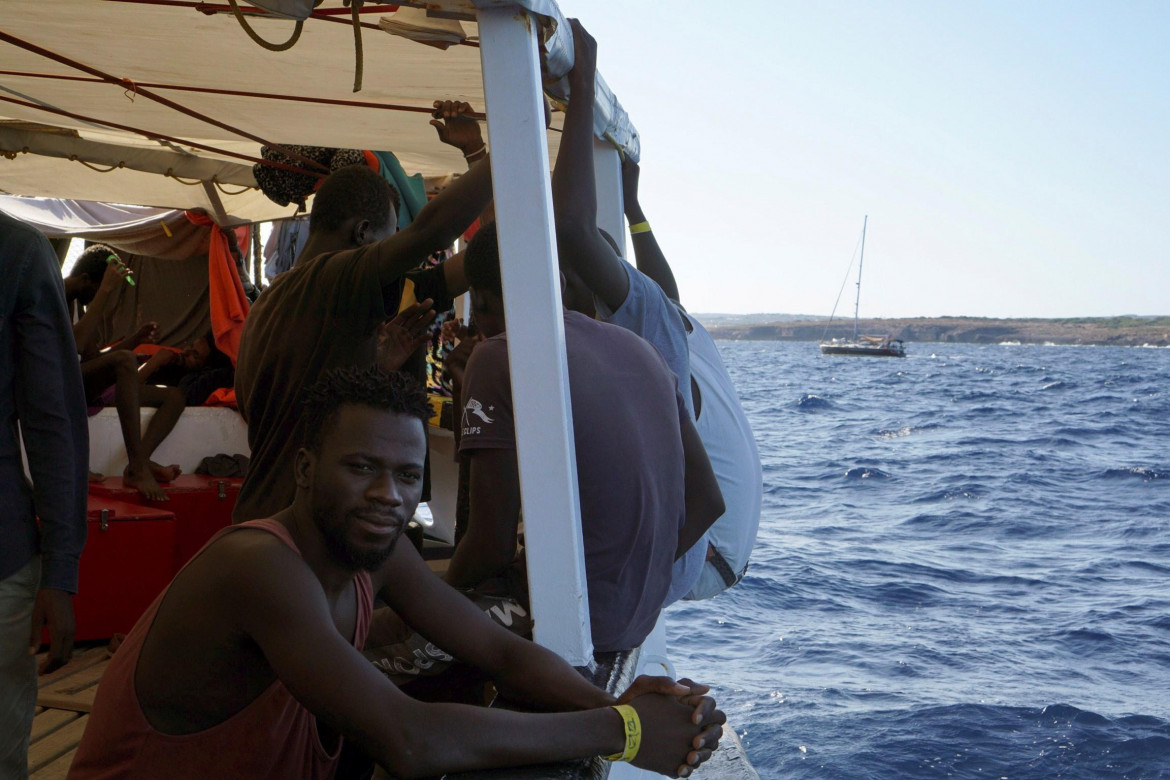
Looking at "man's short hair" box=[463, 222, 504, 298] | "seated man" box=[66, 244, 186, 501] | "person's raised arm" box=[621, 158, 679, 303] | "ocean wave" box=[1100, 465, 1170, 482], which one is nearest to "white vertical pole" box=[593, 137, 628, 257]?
"person's raised arm" box=[621, 158, 679, 303]

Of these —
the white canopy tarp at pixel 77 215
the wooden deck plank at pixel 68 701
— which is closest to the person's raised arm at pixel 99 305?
the wooden deck plank at pixel 68 701

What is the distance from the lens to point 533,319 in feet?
6.47

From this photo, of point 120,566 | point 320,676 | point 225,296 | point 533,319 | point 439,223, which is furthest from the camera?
point 225,296

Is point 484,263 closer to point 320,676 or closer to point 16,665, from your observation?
point 320,676

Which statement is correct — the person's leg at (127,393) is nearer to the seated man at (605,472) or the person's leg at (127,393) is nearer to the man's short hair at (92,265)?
the man's short hair at (92,265)

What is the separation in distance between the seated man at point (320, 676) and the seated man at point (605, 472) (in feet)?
1.14

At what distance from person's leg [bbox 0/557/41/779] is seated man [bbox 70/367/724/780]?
44 cm

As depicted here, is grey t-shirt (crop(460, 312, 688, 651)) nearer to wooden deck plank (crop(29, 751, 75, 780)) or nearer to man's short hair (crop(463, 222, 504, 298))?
man's short hair (crop(463, 222, 504, 298))

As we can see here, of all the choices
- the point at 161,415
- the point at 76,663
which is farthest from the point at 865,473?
the point at 76,663

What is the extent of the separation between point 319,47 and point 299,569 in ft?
7.82

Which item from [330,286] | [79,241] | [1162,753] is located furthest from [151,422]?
[1162,753]

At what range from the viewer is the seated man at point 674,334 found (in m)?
2.52

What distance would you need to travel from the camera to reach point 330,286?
8.75 feet

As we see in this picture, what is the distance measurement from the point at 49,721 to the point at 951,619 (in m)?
9.54
